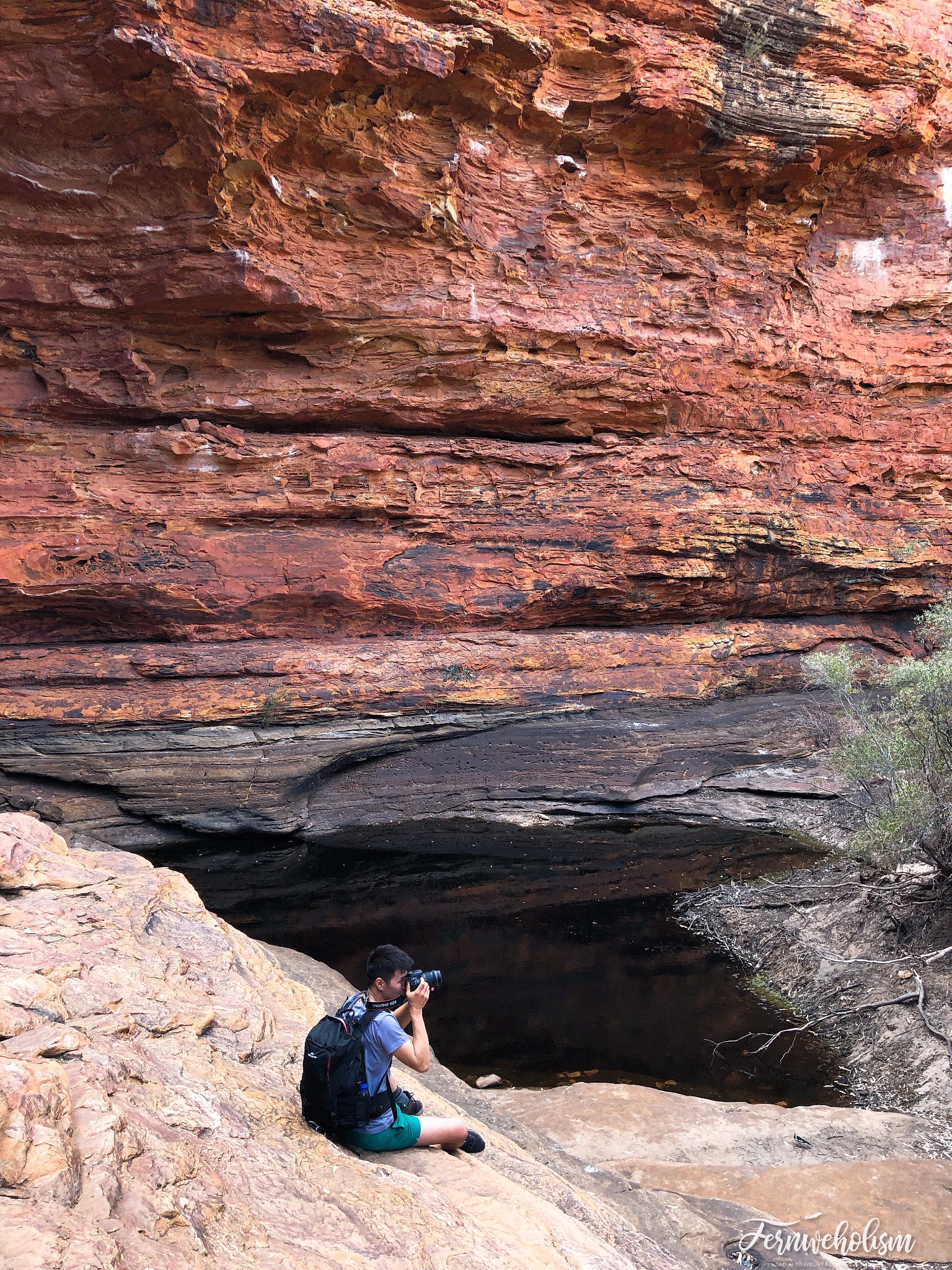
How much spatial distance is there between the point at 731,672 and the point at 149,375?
1021 centimetres

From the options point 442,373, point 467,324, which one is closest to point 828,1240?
point 442,373

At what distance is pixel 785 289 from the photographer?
51.3ft

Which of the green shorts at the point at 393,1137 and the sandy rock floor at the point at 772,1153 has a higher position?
the green shorts at the point at 393,1137

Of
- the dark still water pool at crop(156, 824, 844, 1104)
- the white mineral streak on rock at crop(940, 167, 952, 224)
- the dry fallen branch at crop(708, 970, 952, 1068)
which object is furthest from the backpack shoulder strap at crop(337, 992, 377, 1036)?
the white mineral streak on rock at crop(940, 167, 952, 224)

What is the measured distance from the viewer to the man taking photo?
3.76m

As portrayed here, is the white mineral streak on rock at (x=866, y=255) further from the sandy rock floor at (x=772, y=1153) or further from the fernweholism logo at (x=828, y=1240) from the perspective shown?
the fernweholism logo at (x=828, y=1240)

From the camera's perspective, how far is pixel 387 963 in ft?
12.3

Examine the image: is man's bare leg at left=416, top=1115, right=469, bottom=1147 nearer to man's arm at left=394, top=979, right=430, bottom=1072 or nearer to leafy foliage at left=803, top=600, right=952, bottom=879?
man's arm at left=394, top=979, right=430, bottom=1072

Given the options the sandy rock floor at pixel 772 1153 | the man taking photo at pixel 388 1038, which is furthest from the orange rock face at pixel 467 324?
the man taking photo at pixel 388 1038

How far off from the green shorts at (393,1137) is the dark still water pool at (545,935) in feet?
9.26

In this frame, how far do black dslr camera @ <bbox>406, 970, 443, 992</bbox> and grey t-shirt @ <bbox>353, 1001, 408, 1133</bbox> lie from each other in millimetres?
Answer: 137

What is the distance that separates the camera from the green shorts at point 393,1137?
3869 millimetres

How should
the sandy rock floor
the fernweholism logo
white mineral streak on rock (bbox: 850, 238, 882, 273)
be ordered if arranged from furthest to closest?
white mineral streak on rock (bbox: 850, 238, 882, 273)
the sandy rock floor
the fernweholism logo

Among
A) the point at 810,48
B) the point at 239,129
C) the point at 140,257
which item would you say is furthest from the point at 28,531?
the point at 810,48
